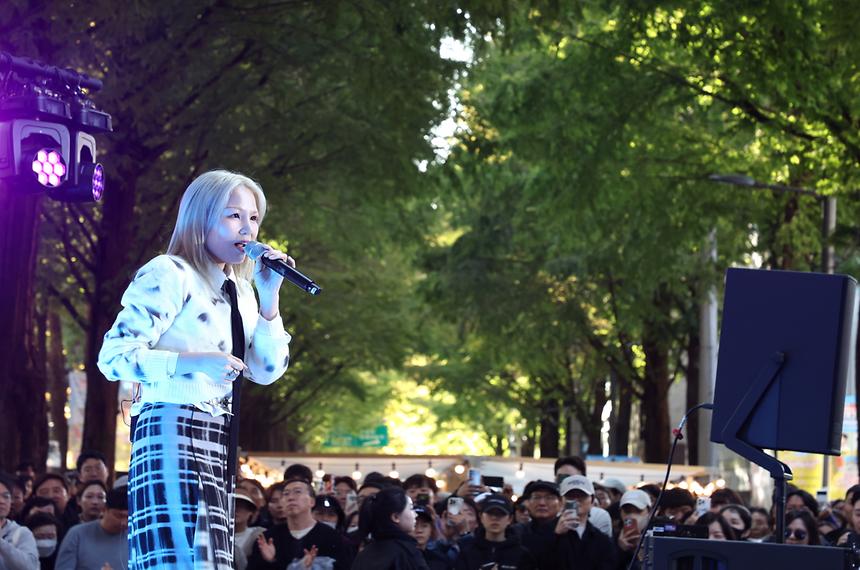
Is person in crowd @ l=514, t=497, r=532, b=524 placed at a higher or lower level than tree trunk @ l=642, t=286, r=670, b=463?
lower

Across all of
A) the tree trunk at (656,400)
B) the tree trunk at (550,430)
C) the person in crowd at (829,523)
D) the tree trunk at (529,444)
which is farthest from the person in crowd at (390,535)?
the tree trunk at (529,444)

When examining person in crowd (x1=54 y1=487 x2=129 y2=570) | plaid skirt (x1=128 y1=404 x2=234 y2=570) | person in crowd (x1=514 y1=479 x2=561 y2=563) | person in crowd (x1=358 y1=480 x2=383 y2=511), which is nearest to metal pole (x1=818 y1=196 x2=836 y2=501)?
person in crowd (x1=358 y1=480 x2=383 y2=511)

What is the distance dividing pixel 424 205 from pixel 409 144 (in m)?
6.64

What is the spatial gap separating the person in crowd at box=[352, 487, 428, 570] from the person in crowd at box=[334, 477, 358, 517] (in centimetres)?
426

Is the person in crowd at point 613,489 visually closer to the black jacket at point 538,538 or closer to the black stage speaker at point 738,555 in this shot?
the black jacket at point 538,538

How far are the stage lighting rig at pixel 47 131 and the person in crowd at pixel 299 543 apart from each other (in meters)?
2.54

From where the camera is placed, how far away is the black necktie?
4.90 meters

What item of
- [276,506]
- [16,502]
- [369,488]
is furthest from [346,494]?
[16,502]

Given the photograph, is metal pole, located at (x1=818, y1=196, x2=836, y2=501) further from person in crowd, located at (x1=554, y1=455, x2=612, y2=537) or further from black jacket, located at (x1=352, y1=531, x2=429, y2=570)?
black jacket, located at (x1=352, y1=531, x2=429, y2=570)

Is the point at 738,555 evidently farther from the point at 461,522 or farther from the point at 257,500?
the point at 257,500

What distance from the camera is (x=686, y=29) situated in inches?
687

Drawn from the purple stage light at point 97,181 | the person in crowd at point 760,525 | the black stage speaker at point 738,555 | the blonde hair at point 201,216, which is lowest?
the person in crowd at point 760,525

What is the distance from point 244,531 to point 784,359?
605 centimetres

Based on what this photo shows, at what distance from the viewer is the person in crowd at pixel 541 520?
11.3m
